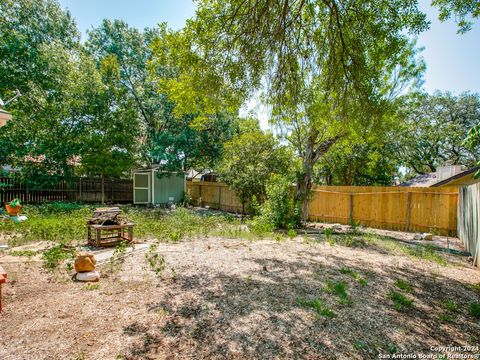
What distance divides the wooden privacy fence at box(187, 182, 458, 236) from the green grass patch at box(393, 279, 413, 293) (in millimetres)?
4260

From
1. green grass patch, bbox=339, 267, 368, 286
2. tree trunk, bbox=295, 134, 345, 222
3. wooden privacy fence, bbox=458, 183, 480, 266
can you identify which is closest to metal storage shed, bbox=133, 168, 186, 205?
tree trunk, bbox=295, 134, 345, 222

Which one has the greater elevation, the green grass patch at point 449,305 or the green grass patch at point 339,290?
the green grass patch at point 339,290

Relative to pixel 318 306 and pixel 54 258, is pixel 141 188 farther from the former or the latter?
pixel 318 306

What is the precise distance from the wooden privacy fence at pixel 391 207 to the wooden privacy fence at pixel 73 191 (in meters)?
10.6

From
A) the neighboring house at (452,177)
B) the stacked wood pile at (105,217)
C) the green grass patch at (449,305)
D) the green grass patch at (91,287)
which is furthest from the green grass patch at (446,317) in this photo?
the stacked wood pile at (105,217)

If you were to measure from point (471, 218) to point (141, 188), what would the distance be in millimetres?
13881

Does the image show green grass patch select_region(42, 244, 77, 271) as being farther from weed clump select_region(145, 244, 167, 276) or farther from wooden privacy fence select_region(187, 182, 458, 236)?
wooden privacy fence select_region(187, 182, 458, 236)

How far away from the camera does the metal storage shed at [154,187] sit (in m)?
14.8

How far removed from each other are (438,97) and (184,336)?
25.0 m

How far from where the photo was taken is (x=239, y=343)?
2246mm

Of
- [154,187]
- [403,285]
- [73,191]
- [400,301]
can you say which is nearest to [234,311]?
[400,301]

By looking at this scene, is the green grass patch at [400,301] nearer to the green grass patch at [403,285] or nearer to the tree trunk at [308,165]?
the green grass patch at [403,285]

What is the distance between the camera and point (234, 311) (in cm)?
276

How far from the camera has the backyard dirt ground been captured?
7.16 feet
